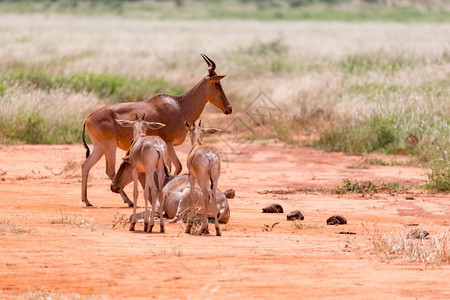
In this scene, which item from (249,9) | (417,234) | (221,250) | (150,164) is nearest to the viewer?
(221,250)

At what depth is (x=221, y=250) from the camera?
933 cm

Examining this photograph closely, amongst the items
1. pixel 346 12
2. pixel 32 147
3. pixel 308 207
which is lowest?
pixel 346 12

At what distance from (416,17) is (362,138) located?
240 feet

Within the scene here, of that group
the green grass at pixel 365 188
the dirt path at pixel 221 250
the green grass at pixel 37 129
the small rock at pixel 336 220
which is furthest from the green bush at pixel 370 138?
the small rock at pixel 336 220

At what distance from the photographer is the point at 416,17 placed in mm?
90625

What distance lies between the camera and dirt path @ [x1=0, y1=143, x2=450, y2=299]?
7.86 metres

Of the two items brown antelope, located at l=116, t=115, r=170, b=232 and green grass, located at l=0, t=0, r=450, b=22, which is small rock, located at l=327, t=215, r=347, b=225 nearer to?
Result: brown antelope, located at l=116, t=115, r=170, b=232

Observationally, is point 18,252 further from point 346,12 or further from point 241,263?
point 346,12

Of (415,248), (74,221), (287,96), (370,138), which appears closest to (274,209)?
(74,221)

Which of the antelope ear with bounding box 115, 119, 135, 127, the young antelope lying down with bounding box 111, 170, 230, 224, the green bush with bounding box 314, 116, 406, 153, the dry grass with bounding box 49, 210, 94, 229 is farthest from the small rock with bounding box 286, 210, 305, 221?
the green bush with bounding box 314, 116, 406, 153

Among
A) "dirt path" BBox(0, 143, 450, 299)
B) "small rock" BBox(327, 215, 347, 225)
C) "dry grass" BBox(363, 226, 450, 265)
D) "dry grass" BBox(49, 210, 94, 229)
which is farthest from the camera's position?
"small rock" BBox(327, 215, 347, 225)

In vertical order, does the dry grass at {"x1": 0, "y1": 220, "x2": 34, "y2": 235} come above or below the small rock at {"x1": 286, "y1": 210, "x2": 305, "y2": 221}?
above

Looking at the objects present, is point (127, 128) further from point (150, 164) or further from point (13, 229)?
point (13, 229)

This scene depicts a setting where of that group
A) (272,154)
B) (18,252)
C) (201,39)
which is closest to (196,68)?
(272,154)
